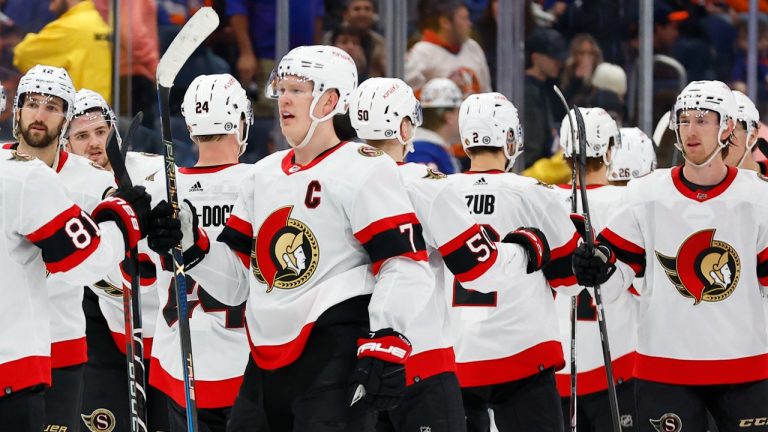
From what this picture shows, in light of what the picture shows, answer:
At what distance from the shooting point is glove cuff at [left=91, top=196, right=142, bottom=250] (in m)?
3.93

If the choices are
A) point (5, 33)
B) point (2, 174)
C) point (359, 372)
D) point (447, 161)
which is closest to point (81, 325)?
point (2, 174)

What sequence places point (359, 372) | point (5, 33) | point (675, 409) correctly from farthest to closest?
point (5, 33)
point (675, 409)
point (359, 372)

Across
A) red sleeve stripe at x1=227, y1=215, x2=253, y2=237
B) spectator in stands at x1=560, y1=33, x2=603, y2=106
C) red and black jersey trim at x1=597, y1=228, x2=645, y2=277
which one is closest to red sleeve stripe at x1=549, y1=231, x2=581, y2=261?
red and black jersey trim at x1=597, y1=228, x2=645, y2=277

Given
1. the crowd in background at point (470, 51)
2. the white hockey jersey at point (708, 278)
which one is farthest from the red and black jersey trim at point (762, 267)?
the crowd in background at point (470, 51)

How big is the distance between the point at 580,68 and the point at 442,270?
447cm

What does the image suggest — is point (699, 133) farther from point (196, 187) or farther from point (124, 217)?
point (124, 217)

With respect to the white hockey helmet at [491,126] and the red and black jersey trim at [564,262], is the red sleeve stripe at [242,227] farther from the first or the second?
the white hockey helmet at [491,126]

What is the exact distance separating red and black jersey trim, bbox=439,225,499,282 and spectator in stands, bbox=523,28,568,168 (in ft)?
15.0

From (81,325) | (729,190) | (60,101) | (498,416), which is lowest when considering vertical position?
(498,416)

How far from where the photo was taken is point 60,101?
4.86 meters

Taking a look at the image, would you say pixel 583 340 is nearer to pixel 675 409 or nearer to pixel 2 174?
pixel 675 409

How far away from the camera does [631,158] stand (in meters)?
6.47

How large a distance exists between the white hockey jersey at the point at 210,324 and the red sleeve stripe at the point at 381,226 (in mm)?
1023

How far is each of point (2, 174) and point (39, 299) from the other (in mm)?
330
